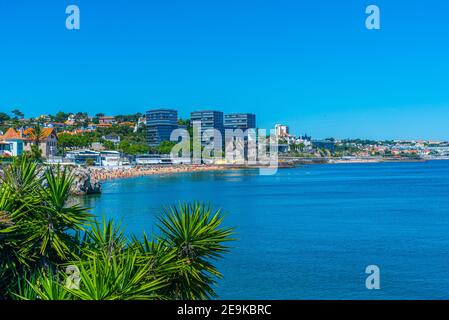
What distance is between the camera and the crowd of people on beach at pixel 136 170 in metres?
101

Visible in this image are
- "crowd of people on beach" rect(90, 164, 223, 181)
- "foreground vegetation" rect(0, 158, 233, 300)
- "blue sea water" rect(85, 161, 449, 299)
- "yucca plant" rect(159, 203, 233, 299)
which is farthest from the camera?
"crowd of people on beach" rect(90, 164, 223, 181)

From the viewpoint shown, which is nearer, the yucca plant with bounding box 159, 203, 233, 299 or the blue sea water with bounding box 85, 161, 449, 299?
the yucca plant with bounding box 159, 203, 233, 299

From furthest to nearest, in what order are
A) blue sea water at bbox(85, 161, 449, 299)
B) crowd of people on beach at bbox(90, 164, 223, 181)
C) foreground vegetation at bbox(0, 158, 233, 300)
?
crowd of people on beach at bbox(90, 164, 223, 181) → blue sea water at bbox(85, 161, 449, 299) → foreground vegetation at bbox(0, 158, 233, 300)

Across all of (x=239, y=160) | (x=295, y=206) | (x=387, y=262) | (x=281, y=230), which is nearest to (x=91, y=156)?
(x=239, y=160)

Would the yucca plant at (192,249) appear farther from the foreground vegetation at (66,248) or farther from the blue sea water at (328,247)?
the blue sea water at (328,247)

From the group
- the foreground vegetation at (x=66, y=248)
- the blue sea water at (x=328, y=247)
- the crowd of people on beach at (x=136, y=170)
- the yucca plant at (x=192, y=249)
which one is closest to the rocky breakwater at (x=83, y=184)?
the blue sea water at (x=328, y=247)

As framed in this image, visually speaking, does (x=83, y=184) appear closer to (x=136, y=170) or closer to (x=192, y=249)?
(x=136, y=170)

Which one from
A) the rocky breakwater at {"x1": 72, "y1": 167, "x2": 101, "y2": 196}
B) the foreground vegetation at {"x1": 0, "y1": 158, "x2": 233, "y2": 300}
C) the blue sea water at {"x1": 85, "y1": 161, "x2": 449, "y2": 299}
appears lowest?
the blue sea water at {"x1": 85, "y1": 161, "x2": 449, "y2": 299}

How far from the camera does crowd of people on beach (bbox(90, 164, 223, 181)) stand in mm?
100988

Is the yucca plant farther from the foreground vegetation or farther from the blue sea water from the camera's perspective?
the blue sea water

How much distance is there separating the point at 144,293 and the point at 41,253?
2559 millimetres

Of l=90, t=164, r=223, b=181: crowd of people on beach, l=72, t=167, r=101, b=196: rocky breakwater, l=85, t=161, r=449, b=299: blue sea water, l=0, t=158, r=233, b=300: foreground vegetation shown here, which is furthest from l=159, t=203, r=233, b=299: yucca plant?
l=90, t=164, r=223, b=181: crowd of people on beach

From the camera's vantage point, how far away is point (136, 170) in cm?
11950
